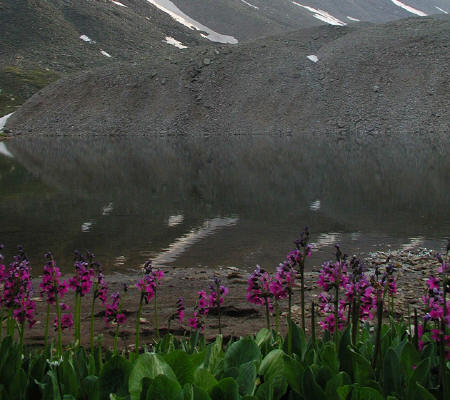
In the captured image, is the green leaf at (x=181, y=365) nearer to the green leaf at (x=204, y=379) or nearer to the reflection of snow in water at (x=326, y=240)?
the green leaf at (x=204, y=379)

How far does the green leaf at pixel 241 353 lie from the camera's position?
436 centimetres

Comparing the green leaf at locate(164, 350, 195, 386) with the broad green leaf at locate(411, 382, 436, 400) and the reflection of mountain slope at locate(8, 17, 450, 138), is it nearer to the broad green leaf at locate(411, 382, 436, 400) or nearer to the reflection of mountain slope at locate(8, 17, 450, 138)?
the broad green leaf at locate(411, 382, 436, 400)

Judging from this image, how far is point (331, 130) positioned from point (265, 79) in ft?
54.9

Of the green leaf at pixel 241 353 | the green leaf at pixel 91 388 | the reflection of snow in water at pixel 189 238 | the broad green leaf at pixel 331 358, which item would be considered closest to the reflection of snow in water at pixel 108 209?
the reflection of snow in water at pixel 189 238

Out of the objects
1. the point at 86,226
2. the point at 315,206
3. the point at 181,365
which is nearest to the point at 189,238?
the point at 86,226

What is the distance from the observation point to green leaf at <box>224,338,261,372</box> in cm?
436

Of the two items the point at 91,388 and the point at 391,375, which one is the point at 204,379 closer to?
the point at 91,388

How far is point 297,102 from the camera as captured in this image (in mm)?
81875

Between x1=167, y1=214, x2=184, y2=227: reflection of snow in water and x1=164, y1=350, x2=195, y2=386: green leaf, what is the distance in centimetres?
1856

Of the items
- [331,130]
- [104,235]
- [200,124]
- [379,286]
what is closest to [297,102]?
[331,130]

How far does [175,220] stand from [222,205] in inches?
159

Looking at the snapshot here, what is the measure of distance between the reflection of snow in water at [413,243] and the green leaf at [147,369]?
580 inches

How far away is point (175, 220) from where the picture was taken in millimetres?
23500

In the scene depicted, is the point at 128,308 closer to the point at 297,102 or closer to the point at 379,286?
the point at 379,286
